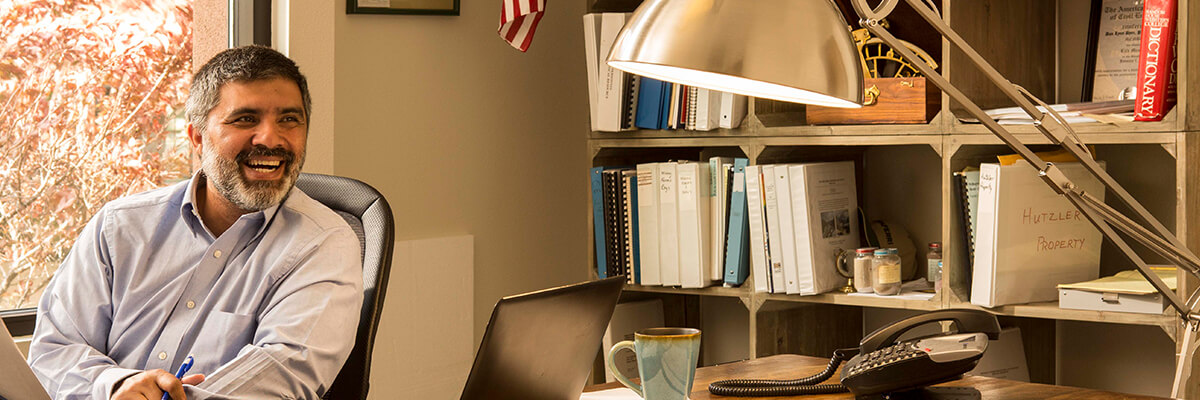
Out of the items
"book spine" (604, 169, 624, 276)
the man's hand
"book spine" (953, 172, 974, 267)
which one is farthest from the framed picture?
the man's hand

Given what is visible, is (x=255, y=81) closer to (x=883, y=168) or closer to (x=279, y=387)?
(x=279, y=387)

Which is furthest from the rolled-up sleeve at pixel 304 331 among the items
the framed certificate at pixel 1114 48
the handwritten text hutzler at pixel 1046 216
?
the framed certificate at pixel 1114 48

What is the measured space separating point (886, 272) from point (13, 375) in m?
1.94

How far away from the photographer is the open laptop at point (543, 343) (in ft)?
4.35

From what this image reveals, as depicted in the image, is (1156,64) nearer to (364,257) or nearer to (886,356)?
(886,356)

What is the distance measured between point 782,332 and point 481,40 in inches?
43.6

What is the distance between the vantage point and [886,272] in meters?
2.77

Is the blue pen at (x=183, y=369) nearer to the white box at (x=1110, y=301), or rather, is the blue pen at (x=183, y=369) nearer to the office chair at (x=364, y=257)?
the office chair at (x=364, y=257)

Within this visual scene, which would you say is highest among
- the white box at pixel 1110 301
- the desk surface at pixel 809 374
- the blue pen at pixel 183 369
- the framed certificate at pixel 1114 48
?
the framed certificate at pixel 1114 48

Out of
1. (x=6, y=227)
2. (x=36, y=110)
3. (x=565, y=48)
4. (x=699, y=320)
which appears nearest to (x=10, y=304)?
(x=6, y=227)

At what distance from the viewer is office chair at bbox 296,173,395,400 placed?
6.03 ft

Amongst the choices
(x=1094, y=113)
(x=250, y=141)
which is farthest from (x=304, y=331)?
(x=1094, y=113)

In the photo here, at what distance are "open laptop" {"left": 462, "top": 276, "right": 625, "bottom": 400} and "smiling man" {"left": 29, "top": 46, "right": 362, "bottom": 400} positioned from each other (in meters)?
0.42

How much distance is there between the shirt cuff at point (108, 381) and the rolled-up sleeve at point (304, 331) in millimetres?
111
